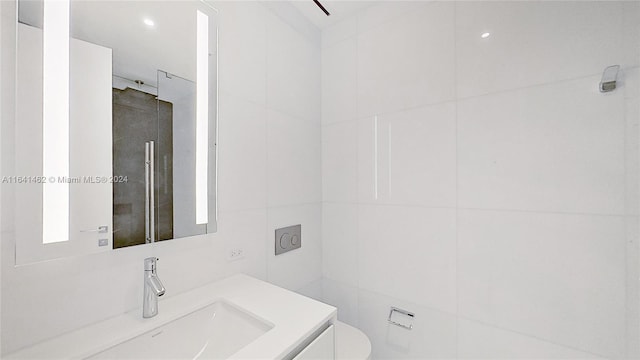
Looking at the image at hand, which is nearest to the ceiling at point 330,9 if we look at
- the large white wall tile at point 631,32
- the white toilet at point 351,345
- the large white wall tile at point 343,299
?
the large white wall tile at point 631,32

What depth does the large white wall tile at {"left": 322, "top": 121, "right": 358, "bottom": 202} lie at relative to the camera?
4.82ft

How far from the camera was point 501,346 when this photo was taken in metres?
1.04

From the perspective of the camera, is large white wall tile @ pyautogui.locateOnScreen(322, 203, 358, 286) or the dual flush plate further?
large white wall tile @ pyautogui.locateOnScreen(322, 203, 358, 286)

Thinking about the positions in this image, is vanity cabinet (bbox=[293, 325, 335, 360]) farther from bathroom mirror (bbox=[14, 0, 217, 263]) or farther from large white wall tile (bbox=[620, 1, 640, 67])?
large white wall tile (bbox=[620, 1, 640, 67])

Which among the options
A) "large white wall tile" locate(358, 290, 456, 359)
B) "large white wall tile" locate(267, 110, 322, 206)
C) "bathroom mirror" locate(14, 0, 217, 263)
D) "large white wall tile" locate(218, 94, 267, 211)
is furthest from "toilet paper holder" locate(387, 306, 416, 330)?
"bathroom mirror" locate(14, 0, 217, 263)

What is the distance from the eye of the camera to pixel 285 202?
1347 millimetres

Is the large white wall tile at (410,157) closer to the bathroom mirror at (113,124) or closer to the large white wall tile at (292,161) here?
the large white wall tile at (292,161)

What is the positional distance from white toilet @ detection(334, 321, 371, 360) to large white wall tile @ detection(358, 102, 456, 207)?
700 mm

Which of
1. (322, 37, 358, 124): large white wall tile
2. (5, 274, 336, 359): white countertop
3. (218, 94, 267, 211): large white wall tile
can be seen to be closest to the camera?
(5, 274, 336, 359): white countertop

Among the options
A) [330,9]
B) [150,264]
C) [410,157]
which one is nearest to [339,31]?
[330,9]

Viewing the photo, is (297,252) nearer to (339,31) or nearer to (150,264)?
(150,264)

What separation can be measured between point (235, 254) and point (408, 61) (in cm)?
127

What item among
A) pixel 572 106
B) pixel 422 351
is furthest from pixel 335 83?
pixel 422 351

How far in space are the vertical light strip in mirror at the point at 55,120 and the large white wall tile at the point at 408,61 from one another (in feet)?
3.98
